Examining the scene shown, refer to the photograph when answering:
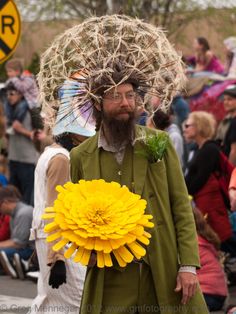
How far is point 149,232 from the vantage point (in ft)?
20.0

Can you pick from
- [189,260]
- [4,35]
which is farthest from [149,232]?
[4,35]

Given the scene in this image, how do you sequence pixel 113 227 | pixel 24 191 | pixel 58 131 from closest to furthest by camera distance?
pixel 113 227 → pixel 58 131 → pixel 24 191

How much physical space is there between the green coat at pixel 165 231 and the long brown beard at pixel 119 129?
0.27 feet

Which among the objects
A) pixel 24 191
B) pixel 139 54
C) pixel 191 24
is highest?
pixel 139 54

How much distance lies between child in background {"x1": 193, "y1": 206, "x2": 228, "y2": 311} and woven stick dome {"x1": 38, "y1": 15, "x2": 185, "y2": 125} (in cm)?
371

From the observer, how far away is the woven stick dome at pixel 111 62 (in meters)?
6.27

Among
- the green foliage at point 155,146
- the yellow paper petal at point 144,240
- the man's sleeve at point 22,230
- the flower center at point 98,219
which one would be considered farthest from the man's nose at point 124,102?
the man's sleeve at point 22,230

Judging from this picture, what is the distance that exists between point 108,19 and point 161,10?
43.1 feet

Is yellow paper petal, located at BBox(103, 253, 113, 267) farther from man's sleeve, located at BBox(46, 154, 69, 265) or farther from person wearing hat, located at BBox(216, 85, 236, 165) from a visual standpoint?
person wearing hat, located at BBox(216, 85, 236, 165)

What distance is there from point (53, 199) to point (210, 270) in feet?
11.1

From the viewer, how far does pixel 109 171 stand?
244 inches

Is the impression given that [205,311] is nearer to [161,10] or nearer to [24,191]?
[24,191]

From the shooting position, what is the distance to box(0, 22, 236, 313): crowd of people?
619 centimetres

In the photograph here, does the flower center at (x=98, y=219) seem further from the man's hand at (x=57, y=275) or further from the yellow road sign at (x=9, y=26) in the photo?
the yellow road sign at (x=9, y=26)
